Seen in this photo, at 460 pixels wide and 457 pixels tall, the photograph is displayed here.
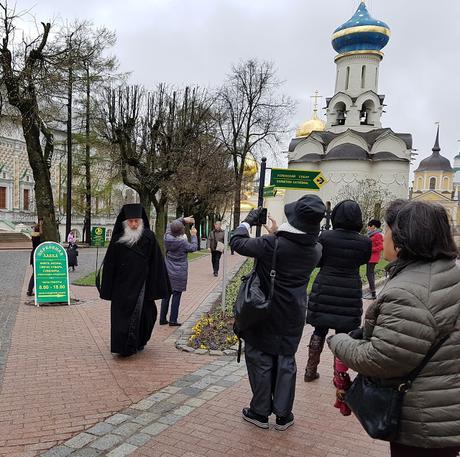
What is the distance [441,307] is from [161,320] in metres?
6.20

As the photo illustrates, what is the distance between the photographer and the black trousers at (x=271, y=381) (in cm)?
381

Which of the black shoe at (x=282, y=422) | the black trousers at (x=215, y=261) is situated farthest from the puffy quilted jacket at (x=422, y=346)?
the black trousers at (x=215, y=261)

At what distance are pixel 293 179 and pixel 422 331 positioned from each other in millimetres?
4895

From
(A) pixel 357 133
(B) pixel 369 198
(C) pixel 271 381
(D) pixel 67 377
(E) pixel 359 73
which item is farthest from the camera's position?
(E) pixel 359 73

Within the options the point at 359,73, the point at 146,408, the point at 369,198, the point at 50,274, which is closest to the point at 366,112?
the point at 359,73

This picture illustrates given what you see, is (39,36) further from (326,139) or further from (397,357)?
(326,139)

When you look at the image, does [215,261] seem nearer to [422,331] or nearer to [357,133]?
[422,331]

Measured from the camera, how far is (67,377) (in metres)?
5.05

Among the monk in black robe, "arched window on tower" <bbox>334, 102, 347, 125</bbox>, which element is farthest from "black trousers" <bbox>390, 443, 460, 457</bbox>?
"arched window on tower" <bbox>334, 102, 347, 125</bbox>

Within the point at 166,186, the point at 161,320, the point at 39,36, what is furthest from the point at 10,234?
the point at 161,320

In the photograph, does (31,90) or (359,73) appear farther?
(359,73)

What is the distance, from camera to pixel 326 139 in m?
44.3

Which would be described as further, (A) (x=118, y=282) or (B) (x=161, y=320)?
(B) (x=161, y=320)

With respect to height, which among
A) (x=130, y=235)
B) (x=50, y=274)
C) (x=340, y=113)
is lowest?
(x=50, y=274)
